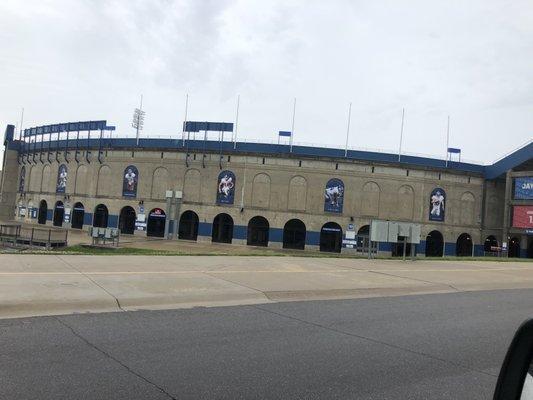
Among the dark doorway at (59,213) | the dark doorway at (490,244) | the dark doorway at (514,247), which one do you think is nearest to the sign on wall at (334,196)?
the dark doorway at (490,244)

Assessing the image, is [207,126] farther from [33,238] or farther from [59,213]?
[33,238]

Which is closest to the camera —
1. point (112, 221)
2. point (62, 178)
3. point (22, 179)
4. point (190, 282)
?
point (190, 282)

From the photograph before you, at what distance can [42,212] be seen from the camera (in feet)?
225

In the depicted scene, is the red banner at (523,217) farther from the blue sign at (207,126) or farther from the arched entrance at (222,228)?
the blue sign at (207,126)

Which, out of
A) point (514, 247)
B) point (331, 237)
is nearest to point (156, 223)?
point (331, 237)

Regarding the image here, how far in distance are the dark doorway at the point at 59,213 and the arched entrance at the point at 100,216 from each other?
23.6 ft

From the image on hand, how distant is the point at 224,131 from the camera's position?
57125mm

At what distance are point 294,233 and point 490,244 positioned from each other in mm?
23173

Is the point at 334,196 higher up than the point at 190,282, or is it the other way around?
the point at 334,196

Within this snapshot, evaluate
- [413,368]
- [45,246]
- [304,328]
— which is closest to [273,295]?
[304,328]

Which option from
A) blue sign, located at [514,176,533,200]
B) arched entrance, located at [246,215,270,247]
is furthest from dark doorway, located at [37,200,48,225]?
blue sign, located at [514,176,533,200]

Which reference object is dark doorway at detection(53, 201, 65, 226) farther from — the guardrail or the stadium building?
the guardrail

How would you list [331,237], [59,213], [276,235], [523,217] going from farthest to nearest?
[59,213] < [331,237] < [276,235] < [523,217]

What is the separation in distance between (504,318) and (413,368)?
5.07 m
